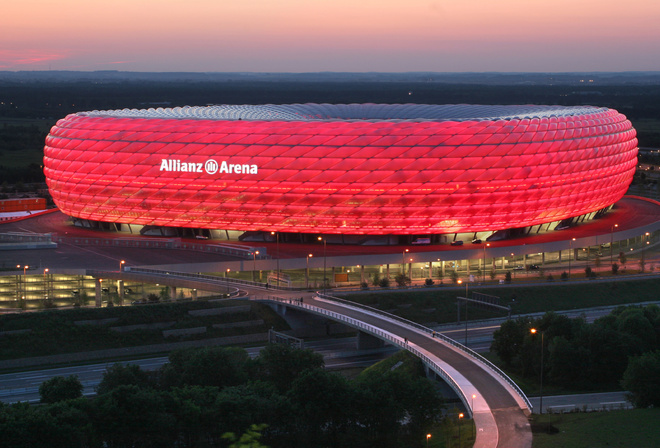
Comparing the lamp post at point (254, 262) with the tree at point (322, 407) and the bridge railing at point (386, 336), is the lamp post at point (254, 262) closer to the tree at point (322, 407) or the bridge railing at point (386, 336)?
the bridge railing at point (386, 336)

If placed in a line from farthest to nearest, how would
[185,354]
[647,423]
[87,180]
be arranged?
[87,180] → [185,354] → [647,423]

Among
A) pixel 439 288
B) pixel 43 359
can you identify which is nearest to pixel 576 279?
pixel 439 288

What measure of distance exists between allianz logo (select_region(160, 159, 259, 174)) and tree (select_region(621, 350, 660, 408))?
45.0 metres

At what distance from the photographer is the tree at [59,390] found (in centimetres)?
5216

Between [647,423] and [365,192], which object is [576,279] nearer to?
[365,192]

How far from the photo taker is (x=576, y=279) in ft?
288

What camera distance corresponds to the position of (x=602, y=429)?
49.8m

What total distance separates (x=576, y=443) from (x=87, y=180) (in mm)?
64432

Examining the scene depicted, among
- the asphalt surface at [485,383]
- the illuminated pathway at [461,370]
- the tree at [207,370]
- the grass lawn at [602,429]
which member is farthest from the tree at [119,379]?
the grass lawn at [602,429]

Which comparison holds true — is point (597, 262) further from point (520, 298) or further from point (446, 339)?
point (446, 339)

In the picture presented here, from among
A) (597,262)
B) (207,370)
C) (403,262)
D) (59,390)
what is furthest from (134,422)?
(597,262)

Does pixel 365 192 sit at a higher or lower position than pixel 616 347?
higher

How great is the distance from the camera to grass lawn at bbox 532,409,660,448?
47.2m

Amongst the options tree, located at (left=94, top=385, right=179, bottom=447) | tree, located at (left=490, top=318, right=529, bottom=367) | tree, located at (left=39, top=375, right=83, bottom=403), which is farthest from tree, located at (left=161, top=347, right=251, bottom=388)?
tree, located at (left=490, top=318, right=529, bottom=367)
